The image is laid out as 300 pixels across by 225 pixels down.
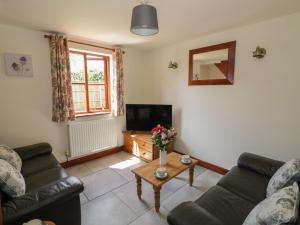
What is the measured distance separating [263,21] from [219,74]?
88 centimetres

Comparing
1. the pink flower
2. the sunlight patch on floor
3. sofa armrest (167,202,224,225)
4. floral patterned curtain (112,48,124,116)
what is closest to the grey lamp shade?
the pink flower

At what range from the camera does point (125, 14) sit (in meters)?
2.10

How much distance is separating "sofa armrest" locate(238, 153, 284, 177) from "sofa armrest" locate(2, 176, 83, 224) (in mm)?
1951

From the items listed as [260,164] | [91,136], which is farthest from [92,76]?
[260,164]

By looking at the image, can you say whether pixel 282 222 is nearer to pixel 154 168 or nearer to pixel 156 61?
pixel 154 168

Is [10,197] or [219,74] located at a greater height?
[219,74]

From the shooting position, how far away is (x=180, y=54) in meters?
3.38

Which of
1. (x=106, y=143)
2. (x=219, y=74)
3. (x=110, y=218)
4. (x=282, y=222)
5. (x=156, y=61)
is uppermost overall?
(x=156, y=61)

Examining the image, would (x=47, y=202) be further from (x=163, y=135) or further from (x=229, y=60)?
(x=229, y=60)

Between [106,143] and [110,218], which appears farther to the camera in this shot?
[106,143]

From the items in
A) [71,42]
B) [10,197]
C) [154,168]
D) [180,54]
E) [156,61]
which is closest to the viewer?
[10,197]

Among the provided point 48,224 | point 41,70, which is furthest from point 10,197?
point 41,70

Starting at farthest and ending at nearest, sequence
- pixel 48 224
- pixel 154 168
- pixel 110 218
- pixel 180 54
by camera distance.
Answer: pixel 180 54 → pixel 154 168 → pixel 110 218 → pixel 48 224

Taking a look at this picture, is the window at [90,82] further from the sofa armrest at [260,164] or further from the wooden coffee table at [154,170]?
the sofa armrest at [260,164]
